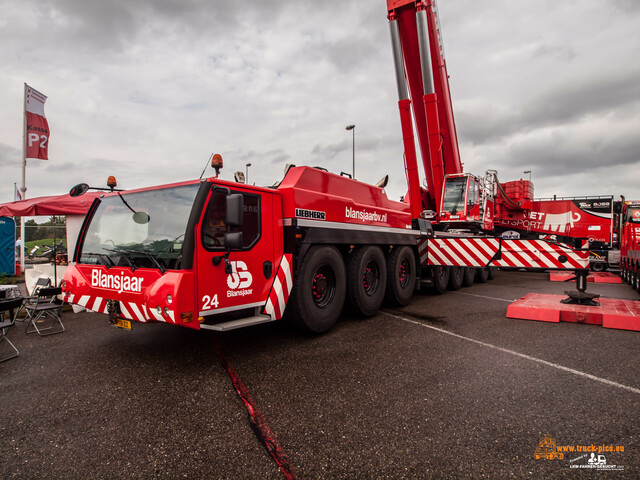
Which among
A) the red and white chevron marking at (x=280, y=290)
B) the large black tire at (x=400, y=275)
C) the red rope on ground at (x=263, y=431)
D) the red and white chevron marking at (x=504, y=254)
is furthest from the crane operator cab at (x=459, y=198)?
the red rope on ground at (x=263, y=431)

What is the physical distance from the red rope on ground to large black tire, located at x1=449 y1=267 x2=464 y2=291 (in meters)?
6.85

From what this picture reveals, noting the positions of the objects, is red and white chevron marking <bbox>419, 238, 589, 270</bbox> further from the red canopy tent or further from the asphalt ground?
the red canopy tent

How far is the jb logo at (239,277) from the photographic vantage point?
3643 millimetres

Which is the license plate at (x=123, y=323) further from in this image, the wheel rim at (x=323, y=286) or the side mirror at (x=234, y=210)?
the wheel rim at (x=323, y=286)

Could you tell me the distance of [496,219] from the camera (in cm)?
1550

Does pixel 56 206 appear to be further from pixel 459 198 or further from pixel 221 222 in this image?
pixel 459 198

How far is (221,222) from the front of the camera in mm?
3639

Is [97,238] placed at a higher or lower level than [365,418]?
higher

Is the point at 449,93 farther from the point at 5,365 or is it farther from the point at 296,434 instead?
the point at 5,365

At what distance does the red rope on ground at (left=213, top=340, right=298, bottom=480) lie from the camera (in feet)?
7.01

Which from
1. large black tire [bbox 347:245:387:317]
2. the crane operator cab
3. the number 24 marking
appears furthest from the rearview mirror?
the crane operator cab

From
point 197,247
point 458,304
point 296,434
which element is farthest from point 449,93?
point 296,434

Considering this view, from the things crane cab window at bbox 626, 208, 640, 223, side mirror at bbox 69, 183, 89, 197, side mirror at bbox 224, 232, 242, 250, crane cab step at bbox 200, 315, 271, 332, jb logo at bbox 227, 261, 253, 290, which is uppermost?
crane cab window at bbox 626, 208, 640, 223

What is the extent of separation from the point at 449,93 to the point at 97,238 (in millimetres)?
9709
